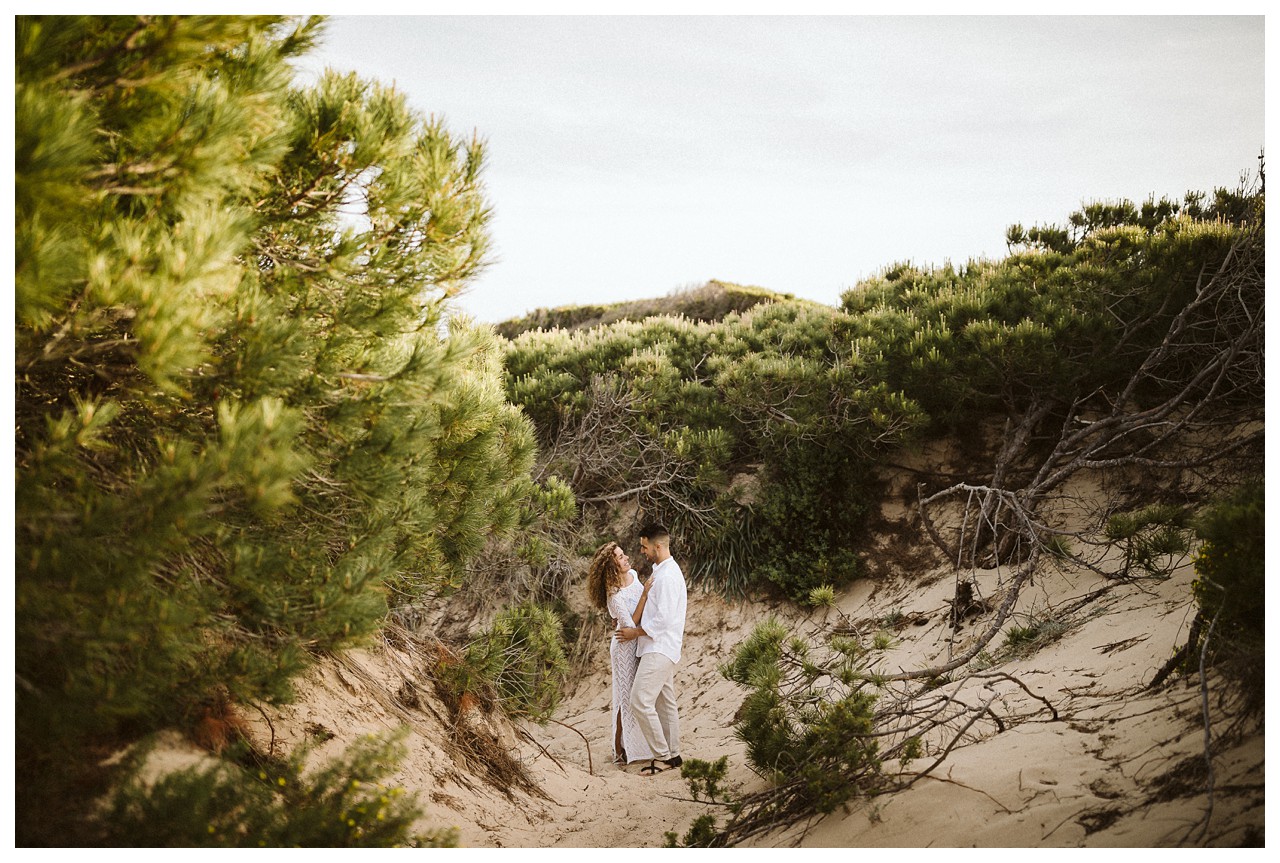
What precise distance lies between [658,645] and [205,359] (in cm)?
402

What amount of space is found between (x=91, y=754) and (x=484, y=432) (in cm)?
260

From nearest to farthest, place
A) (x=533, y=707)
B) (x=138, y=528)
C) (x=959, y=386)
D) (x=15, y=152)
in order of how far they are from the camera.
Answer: (x=15, y=152)
(x=138, y=528)
(x=533, y=707)
(x=959, y=386)

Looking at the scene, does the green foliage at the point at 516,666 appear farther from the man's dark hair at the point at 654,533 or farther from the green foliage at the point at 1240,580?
the green foliage at the point at 1240,580

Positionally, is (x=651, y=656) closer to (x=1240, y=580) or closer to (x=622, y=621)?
(x=622, y=621)

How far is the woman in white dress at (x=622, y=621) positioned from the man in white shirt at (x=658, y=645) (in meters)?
0.09

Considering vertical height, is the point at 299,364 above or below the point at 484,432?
above

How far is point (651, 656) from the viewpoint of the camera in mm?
5641

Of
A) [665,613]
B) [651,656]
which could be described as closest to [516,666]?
[651,656]

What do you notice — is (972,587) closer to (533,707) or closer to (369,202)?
(533,707)

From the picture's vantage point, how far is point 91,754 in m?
2.68

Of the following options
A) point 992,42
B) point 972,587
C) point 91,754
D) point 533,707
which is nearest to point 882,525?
point 972,587

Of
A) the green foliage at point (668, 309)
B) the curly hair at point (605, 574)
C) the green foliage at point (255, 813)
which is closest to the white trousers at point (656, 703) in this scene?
the curly hair at point (605, 574)

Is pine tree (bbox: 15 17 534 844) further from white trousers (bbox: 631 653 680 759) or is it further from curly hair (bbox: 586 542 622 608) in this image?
white trousers (bbox: 631 653 680 759)

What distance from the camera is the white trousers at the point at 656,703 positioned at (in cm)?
563
